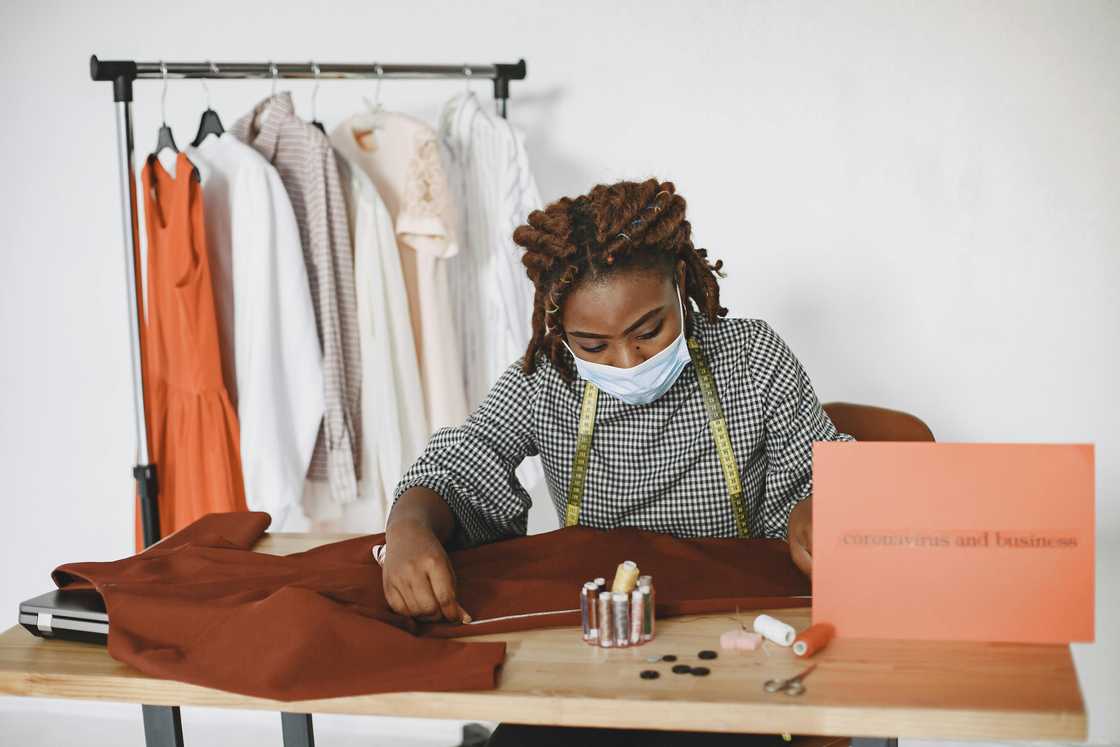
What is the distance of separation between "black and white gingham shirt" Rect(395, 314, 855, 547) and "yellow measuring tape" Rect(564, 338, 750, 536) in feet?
0.03

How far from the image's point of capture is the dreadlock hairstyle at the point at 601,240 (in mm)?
1700

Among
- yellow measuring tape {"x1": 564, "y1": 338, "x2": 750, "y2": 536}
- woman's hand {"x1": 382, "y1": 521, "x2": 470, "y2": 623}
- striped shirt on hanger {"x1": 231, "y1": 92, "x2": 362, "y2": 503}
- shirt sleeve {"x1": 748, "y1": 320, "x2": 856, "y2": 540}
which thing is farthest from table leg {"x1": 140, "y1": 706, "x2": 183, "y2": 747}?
striped shirt on hanger {"x1": 231, "y1": 92, "x2": 362, "y2": 503}

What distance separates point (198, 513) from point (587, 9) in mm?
1703

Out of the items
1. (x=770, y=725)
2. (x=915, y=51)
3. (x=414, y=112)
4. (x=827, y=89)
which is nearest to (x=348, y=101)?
(x=414, y=112)

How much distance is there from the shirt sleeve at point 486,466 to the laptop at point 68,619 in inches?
20.5

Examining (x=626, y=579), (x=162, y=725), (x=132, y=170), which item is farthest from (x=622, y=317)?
(x=132, y=170)

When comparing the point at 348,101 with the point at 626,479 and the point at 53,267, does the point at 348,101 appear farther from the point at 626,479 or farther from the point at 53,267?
the point at 626,479

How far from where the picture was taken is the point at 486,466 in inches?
72.0

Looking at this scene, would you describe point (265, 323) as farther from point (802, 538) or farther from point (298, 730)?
point (802, 538)

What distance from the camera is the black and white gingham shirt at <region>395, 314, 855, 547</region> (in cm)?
181

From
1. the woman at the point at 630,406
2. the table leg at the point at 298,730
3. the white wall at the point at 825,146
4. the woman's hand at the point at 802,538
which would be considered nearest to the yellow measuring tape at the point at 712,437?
the woman at the point at 630,406

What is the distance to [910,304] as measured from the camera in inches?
108

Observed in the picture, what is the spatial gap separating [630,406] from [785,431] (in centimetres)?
28

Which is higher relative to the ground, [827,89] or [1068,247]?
[827,89]
